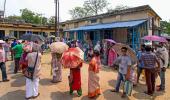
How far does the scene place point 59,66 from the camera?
9.82 m

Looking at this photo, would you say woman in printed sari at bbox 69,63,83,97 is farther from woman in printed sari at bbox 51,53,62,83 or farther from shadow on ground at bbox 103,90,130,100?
woman in printed sari at bbox 51,53,62,83

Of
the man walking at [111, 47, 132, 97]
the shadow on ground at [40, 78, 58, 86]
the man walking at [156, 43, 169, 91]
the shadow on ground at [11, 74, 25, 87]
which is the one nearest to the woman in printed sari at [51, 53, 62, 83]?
the shadow on ground at [40, 78, 58, 86]

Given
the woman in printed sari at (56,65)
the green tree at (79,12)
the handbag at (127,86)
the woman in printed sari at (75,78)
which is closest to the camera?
the woman in printed sari at (75,78)

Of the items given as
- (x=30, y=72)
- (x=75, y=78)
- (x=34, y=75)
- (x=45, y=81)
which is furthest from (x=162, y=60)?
(x=30, y=72)

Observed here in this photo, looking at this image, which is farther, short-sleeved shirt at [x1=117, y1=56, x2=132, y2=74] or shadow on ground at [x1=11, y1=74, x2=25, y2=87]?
shadow on ground at [x1=11, y1=74, x2=25, y2=87]

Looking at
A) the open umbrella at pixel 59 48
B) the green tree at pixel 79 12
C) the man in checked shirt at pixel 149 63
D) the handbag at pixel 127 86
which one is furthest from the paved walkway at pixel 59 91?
the green tree at pixel 79 12

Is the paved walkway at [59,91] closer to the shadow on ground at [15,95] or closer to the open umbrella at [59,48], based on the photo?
the shadow on ground at [15,95]

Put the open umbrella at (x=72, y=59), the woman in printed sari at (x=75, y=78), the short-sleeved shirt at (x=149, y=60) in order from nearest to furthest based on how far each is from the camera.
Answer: the open umbrella at (x=72, y=59) < the woman in printed sari at (x=75, y=78) < the short-sleeved shirt at (x=149, y=60)

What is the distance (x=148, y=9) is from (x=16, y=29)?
24.2 meters

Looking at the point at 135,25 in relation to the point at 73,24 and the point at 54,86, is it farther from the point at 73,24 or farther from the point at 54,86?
the point at 73,24

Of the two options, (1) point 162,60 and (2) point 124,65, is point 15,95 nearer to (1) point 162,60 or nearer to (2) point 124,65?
(2) point 124,65

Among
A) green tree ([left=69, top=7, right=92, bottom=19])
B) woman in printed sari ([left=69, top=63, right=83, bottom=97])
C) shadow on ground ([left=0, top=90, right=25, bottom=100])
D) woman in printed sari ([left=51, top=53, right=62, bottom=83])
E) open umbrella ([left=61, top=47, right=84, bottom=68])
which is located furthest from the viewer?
green tree ([left=69, top=7, right=92, bottom=19])

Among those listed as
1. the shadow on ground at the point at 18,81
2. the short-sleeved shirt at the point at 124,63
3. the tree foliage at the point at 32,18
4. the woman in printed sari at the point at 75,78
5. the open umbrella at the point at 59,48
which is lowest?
the shadow on ground at the point at 18,81

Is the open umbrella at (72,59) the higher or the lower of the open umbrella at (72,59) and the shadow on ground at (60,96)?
the higher
